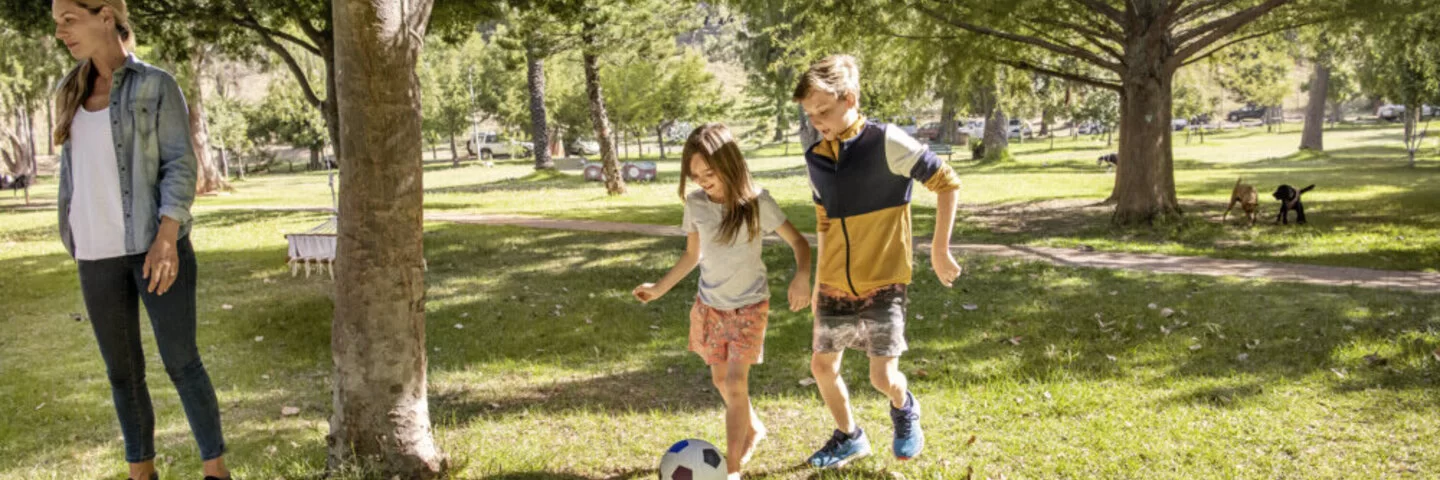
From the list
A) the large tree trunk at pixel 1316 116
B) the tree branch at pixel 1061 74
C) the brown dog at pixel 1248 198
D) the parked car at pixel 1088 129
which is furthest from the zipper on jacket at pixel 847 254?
the parked car at pixel 1088 129

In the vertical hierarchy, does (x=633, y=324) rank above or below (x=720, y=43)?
below

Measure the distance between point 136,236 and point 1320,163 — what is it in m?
33.1

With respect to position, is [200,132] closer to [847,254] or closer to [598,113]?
[598,113]

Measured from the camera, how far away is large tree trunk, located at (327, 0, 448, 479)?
379cm

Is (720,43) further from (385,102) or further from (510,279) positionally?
(385,102)

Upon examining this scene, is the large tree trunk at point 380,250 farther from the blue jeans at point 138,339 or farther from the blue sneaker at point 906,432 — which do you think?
the blue sneaker at point 906,432

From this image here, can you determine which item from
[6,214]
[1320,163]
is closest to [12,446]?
A: [6,214]

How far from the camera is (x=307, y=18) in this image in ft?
43.5

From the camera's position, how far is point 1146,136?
13836mm

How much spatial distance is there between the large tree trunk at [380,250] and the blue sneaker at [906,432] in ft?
7.12

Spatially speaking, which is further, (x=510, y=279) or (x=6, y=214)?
(x=6, y=214)

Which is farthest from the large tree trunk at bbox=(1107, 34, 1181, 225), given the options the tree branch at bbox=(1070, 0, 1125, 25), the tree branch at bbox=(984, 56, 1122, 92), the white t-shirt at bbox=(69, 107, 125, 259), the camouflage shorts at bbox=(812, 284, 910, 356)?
the white t-shirt at bbox=(69, 107, 125, 259)

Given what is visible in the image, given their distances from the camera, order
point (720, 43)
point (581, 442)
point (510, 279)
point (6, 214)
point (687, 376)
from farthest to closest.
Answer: point (720, 43)
point (6, 214)
point (510, 279)
point (687, 376)
point (581, 442)

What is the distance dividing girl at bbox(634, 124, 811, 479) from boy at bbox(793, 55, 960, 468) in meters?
0.16
